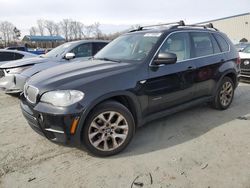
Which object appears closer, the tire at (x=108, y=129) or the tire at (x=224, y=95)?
the tire at (x=108, y=129)

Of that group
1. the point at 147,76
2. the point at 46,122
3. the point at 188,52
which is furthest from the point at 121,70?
the point at 188,52

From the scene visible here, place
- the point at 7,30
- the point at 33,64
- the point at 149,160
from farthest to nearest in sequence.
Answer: the point at 7,30
the point at 33,64
the point at 149,160

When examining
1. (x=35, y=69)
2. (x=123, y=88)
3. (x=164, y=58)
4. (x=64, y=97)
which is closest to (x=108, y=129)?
(x=123, y=88)

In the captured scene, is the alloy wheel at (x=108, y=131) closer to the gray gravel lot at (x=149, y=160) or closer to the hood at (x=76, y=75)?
the gray gravel lot at (x=149, y=160)

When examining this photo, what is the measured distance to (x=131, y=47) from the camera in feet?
13.8

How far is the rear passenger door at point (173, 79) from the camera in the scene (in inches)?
147

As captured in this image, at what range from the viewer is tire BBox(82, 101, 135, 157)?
3191 mm

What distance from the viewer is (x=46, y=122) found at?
3082 mm

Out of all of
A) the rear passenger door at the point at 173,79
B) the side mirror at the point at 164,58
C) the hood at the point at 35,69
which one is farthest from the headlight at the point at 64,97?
the hood at the point at 35,69

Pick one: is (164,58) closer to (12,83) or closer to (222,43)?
(222,43)

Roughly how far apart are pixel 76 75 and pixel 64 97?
454 millimetres

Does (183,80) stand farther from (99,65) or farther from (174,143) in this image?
(99,65)

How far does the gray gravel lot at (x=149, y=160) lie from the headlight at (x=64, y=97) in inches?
33.4

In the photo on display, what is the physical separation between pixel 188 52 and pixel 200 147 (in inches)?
66.9
